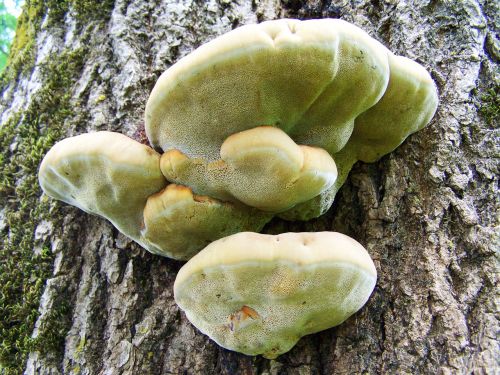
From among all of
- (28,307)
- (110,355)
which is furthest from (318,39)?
(28,307)

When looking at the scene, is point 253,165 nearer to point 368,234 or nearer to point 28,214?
point 368,234

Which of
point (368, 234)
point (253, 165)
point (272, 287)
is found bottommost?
point (368, 234)

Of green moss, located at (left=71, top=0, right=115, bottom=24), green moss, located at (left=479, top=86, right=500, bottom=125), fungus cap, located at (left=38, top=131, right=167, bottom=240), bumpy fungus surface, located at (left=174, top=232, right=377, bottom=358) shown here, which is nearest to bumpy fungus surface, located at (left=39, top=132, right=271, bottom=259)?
fungus cap, located at (left=38, top=131, right=167, bottom=240)

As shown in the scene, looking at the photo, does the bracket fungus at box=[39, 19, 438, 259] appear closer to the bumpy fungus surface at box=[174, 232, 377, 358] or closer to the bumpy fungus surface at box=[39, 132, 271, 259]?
the bumpy fungus surface at box=[39, 132, 271, 259]

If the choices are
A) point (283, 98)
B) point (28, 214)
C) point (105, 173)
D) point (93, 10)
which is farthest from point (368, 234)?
point (93, 10)

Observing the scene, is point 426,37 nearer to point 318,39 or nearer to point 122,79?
point 318,39

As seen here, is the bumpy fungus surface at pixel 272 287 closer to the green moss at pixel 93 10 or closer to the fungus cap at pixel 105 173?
the fungus cap at pixel 105 173
